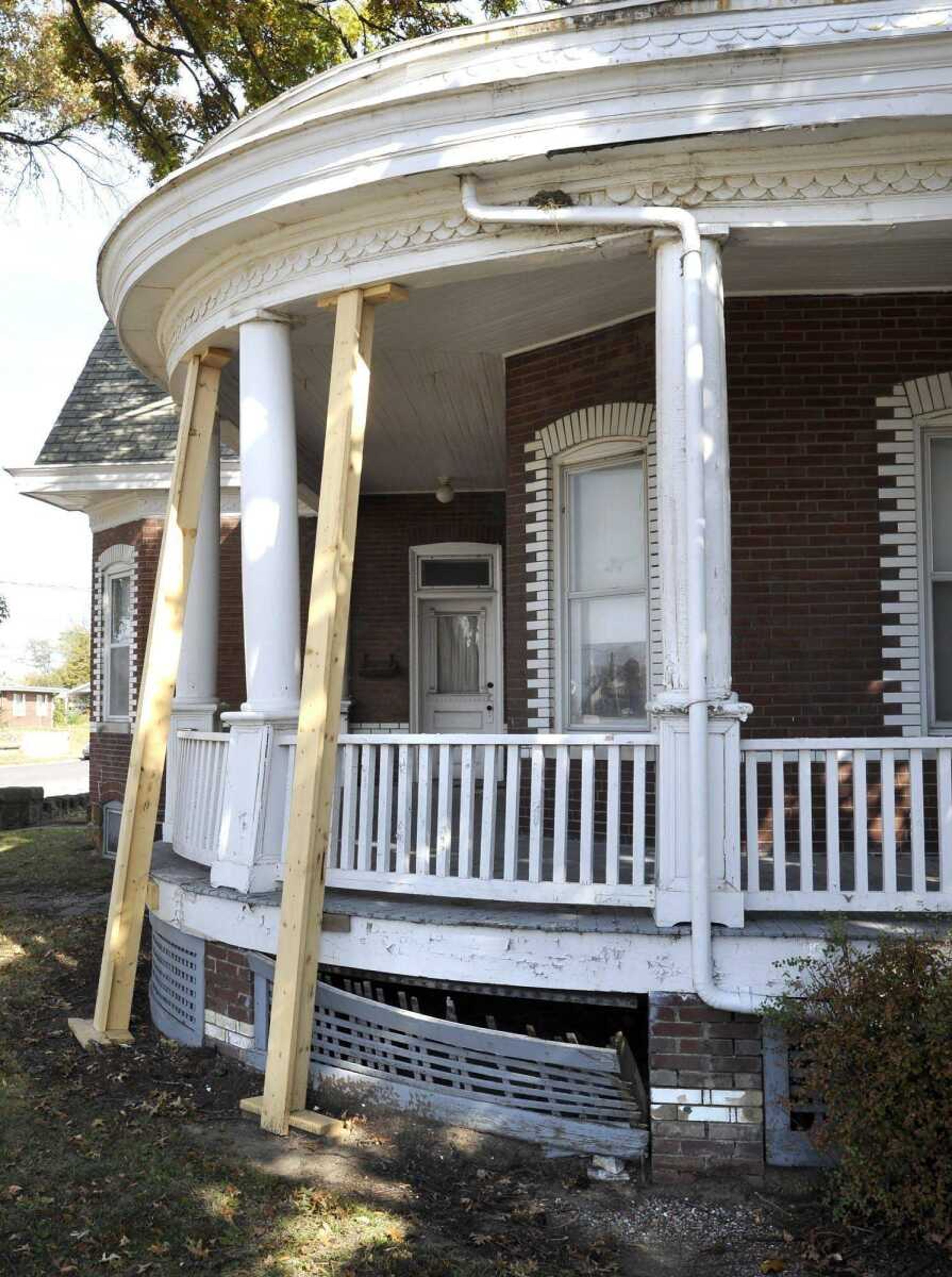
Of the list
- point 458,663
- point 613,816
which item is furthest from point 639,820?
point 458,663

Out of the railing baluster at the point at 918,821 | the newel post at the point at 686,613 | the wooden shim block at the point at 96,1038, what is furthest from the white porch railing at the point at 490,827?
the wooden shim block at the point at 96,1038

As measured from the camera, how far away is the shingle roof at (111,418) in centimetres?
1288

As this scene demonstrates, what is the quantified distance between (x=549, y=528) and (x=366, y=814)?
263cm

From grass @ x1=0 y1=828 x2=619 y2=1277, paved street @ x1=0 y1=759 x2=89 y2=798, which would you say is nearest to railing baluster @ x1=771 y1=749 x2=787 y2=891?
grass @ x1=0 y1=828 x2=619 y2=1277

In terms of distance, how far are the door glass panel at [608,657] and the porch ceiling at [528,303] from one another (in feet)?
5.85

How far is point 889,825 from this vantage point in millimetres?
4590

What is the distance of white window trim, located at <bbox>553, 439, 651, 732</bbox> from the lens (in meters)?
6.93

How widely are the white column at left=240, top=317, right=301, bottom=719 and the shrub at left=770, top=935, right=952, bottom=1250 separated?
303 centimetres

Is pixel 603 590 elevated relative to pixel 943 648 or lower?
elevated

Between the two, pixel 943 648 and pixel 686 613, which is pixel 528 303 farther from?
pixel 943 648

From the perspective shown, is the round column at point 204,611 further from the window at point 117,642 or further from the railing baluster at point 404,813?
the window at point 117,642

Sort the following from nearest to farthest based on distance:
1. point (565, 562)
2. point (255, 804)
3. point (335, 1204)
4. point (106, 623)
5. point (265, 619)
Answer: point (335, 1204) → point (255, 804) → point (265, 619) → point (565, 562) → point (106, 623)

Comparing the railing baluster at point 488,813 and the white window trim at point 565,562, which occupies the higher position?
the white window trim at point 565,562

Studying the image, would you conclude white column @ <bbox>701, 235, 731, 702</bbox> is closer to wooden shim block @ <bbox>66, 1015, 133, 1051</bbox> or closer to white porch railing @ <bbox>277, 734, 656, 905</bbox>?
white porch railing @ <bbox>277, 734, 656, 905</bbox>
